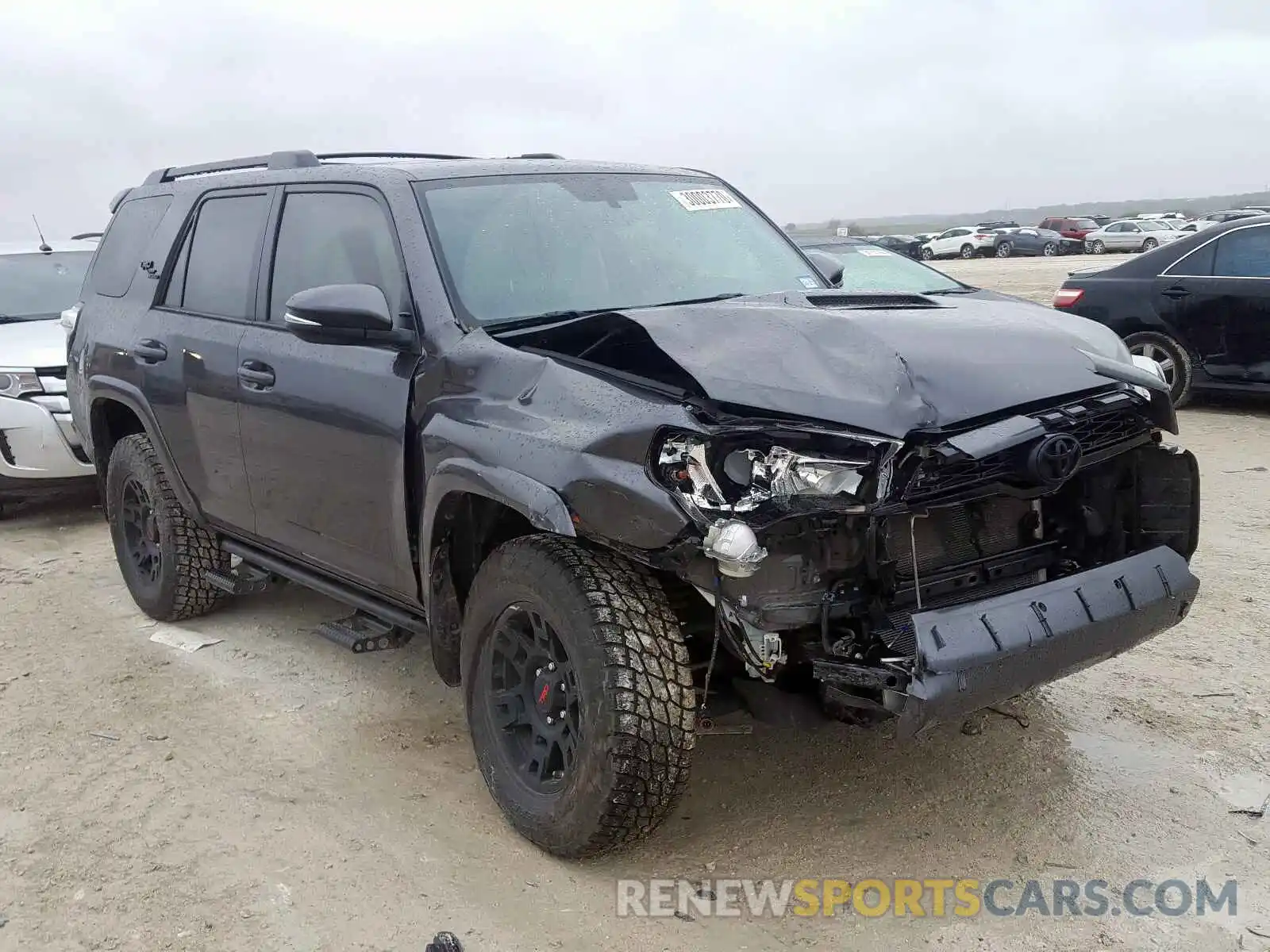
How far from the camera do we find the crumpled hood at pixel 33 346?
7.43m

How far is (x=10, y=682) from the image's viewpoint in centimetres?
482

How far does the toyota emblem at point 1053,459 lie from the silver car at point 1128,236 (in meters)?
40.7

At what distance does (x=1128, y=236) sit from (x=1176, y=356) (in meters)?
36.2

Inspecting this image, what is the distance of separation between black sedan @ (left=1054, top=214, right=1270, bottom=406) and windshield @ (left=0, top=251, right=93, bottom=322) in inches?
313

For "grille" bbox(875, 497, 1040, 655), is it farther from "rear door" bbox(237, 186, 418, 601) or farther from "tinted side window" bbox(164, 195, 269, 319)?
"tinted side window" bbox(164, 195, 269, 319)

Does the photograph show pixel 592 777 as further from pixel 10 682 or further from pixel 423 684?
pixel 10 682

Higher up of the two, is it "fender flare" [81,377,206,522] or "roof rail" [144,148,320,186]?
"roof rail" [144,148,320,186]

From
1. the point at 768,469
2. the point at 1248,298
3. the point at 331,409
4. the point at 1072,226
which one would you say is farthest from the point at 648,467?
the point at 1072,226

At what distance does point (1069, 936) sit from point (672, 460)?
153cm

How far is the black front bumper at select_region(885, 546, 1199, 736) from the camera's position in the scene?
8.87 ft

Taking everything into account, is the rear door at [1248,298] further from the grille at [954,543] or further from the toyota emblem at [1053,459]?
the toyota emblem at [1053,459]

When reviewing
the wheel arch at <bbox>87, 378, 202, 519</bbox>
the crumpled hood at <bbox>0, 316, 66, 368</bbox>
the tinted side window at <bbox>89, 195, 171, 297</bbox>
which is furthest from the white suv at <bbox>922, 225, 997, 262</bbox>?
the wheel arch at <bbox>87, 378, 202, 519</bbox>

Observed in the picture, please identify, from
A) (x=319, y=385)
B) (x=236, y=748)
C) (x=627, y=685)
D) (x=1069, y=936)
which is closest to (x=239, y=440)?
(x=319, y=385)

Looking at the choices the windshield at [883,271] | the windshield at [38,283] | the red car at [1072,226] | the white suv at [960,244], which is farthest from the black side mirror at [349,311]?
the red car at [1072,226]
